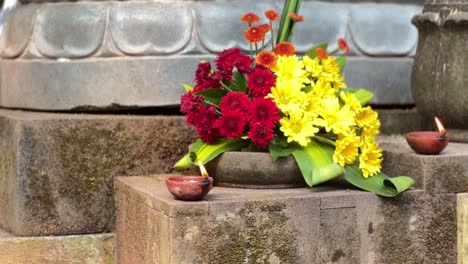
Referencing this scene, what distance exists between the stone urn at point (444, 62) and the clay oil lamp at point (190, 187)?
116 centimetres

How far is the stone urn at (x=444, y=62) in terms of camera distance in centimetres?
354

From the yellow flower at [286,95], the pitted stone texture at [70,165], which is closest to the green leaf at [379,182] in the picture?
the yellow flower at [286,95]

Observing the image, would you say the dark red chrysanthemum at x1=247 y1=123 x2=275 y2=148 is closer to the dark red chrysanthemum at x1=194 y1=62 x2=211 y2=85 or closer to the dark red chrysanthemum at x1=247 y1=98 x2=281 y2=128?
the dark red chrysanthemum at x1=247 y1=98 x2=281 y2=128

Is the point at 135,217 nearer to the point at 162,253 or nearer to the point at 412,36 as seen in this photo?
the point at 162,253

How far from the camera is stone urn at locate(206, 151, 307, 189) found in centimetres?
310

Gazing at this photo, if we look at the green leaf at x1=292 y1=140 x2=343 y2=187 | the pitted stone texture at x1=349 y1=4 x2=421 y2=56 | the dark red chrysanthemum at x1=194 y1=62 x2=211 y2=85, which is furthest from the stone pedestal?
the green leaf at x1=292 y1=140 x2=343 y2=187

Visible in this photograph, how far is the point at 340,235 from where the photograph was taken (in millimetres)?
3045

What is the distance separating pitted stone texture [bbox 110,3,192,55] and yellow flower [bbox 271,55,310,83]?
567 mm

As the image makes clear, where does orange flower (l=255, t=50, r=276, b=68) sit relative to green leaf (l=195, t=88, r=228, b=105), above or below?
above

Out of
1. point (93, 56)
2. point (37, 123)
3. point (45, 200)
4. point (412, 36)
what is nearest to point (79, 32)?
point (93, 56)

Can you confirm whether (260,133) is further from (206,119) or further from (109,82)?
(109,82)

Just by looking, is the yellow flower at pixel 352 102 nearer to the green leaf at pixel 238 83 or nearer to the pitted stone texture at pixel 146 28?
the green leaf at pixel 238 83

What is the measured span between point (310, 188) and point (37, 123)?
39.3 inches

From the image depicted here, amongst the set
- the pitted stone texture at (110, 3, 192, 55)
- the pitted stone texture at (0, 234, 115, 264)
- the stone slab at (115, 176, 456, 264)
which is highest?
the pitted stone texture at (110, 3, 192, 55)
